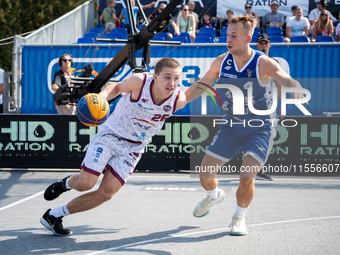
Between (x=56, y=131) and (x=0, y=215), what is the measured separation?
4.02 meters

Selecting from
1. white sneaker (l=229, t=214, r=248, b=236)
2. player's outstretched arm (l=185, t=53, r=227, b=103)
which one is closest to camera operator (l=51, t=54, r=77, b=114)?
player's outstretched arm (l=185, t=53, r=227, b=103)

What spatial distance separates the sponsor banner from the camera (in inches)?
362

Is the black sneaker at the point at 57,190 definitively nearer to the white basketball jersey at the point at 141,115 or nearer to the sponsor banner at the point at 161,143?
the white basketball jersey at the point at 141,115

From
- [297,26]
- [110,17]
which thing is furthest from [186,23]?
[297,26]

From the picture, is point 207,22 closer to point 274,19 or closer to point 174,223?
point 274,19

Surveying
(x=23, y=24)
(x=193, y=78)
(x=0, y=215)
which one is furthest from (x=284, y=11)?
(x=23, y=24)

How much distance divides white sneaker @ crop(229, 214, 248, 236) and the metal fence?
1039 centimetres

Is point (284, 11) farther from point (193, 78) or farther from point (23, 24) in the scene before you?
point (23, 24)

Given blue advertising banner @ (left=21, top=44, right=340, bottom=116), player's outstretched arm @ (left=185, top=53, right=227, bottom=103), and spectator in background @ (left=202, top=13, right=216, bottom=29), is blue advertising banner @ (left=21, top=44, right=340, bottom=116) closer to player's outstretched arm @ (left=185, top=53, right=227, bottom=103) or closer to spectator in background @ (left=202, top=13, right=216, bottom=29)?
spectator in background @ (left=202, top=13, right=216, bottom=29)

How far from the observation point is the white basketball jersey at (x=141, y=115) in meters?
4.55

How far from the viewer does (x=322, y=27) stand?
1430cm

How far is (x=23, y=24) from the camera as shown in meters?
29.5

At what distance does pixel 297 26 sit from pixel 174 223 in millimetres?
11230

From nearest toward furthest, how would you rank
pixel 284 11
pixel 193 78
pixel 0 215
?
pixel 0 215, pixel 193 78, pixel 284 11
